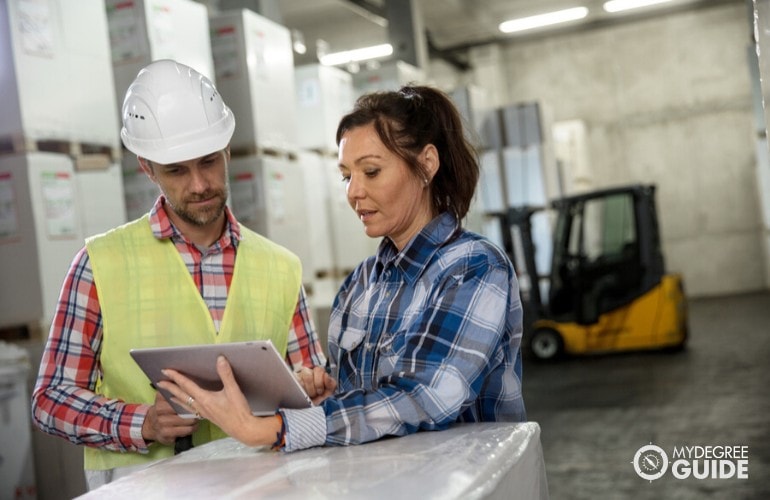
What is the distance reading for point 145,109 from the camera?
256 cm

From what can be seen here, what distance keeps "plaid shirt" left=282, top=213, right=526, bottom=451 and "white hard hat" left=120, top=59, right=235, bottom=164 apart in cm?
70

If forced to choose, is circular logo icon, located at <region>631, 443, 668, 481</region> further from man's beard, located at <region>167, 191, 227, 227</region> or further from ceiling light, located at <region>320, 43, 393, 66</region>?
ceiling light, located at <region>320, 43, 393, 66</region>

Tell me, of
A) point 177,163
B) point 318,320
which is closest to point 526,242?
point 318,320

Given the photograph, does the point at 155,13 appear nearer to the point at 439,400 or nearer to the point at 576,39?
the point at 439,400

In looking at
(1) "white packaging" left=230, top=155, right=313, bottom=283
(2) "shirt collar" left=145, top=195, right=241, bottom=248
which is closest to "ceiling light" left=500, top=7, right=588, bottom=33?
(1) "white packaging" left=230, top=155, right=313, bottom=283

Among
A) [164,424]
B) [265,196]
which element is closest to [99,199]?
[265,196]

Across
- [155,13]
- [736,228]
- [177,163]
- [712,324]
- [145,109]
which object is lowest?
[712,324]

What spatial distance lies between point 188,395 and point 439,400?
542mm

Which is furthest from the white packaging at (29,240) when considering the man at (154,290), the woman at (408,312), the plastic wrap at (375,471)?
the plastic wrap at (375,471)

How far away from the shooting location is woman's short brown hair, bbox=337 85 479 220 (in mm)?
2121

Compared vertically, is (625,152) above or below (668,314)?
above

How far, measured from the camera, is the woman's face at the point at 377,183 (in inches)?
82.8

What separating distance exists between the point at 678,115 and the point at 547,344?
773 centimetres

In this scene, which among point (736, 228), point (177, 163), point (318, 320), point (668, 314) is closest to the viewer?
point (177, 163)
